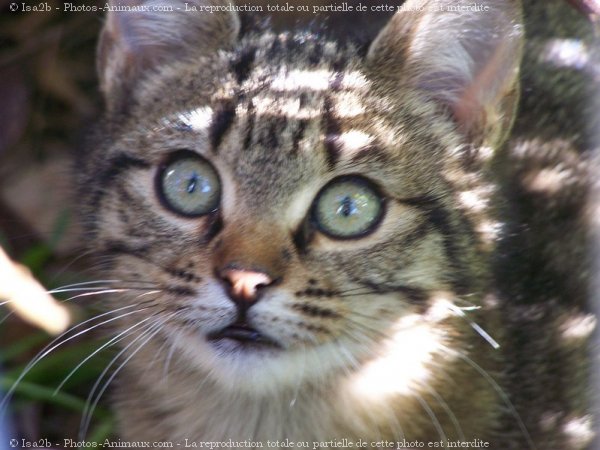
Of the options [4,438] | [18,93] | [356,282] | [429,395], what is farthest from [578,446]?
[18,93]

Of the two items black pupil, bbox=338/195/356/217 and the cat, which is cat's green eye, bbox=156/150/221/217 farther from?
black pupil, bbox=338/195/356/217

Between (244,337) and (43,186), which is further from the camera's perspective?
(43,186)

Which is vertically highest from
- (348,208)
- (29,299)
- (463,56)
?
(463,56)

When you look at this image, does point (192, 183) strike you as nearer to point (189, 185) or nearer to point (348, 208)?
point (189, 185)

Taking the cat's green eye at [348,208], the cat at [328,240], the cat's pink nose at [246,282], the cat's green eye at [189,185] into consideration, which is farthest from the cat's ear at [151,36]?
the cat's pink nose at [246,282]

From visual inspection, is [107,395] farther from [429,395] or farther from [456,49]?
[456,49]

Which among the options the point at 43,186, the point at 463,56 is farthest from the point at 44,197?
the point at 463,56

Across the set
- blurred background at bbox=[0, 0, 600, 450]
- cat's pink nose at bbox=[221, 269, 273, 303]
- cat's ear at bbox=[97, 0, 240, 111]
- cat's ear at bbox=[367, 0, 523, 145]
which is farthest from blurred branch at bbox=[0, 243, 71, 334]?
cat's ear at bbox=[367, 0, 523, 145]

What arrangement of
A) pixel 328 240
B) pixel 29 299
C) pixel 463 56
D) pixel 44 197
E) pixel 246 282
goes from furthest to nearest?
1. pixel 44 197
2. pixel 29 299
3. pixel 463 56
4. pixel 328 240
5. pixel 246 282
